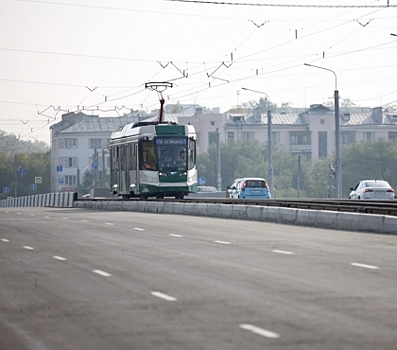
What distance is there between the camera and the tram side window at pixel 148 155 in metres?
45.0

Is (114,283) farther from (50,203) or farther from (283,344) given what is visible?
(50,203)

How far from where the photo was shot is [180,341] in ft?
29.0

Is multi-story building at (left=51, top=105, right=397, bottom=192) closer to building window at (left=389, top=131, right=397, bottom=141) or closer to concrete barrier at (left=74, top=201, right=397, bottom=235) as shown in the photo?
building window at (left=389, top=131, right=397, bottom=141)

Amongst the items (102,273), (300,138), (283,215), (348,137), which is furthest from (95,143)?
(102,273)

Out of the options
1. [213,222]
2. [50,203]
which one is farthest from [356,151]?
[213,222]

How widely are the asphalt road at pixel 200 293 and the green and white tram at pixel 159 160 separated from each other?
22.8m

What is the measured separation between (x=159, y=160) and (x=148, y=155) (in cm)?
56

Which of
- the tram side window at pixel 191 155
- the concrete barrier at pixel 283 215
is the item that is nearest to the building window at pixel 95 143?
the tram side window at pixel 191 155

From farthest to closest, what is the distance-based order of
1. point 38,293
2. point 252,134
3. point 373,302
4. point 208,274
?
1. point 252,134
2. point 208,274
3. point 38,293
4. point 373,302

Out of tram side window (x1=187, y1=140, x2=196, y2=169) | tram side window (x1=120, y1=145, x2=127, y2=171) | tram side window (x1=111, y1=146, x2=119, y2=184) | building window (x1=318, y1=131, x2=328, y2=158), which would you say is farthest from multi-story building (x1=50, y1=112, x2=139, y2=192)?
tram side window (x1=187, y1=140, x2=196, y2=169)

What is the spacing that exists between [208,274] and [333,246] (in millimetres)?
5652

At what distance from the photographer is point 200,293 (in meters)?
12.2

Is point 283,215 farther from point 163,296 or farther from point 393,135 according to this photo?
point 393,135

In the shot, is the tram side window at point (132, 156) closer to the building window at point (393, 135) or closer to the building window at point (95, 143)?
the building window at point (393, 135)
